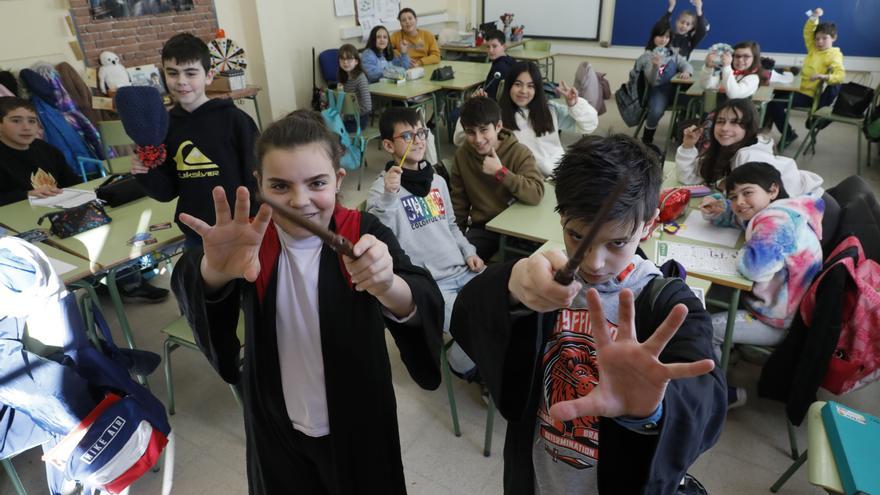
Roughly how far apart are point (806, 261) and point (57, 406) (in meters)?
2.62

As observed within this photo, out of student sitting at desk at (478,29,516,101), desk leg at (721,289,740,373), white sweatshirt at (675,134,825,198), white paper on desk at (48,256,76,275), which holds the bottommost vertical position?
desk leg at (721,289,740,373)

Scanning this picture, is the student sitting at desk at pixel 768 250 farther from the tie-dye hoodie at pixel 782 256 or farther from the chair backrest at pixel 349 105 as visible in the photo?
the chair backrest at pixel 349 105

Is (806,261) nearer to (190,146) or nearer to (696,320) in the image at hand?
(696,320)

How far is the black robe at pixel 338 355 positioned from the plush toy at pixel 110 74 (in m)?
4.40

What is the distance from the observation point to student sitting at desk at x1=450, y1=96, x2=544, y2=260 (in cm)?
243

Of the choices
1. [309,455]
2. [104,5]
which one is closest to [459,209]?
[309,455]

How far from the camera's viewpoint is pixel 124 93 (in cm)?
199

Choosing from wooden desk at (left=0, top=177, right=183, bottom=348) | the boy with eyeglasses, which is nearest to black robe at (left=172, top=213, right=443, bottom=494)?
the boy with eyeglasses

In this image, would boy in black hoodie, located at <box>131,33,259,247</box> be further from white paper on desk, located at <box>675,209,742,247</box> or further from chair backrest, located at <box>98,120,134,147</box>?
white paper on desk, located at <box>675,209,742,247</box>

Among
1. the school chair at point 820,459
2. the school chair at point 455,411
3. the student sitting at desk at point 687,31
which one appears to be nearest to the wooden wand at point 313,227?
the school chair at point 820,459

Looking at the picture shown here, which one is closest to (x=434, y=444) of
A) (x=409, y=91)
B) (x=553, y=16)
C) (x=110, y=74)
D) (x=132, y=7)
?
(x=409, y=91)

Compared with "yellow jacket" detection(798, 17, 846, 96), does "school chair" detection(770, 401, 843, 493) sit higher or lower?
lower

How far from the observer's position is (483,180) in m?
2.63

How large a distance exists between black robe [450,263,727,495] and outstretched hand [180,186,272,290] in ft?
1.28
